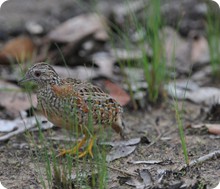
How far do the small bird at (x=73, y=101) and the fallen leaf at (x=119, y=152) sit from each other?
198mm

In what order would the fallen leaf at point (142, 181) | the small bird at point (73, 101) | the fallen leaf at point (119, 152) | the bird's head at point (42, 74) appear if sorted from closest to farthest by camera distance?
1. the fallen leaf at point (142, 181)
2. the small bird at point (73, 101)
3. the fallen leaf at point (119, 152)
4. the bird's head at point (42, 74)

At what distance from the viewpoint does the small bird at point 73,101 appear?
606 centimetres

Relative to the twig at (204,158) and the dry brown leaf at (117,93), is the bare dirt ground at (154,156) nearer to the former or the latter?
the twig at (204,158)

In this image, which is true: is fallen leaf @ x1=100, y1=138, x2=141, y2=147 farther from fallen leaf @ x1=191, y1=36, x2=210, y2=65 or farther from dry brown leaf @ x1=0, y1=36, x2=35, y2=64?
fallen leaf @ x1=191, y1=36, x2=210, y2=65

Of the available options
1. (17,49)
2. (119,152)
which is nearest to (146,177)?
(119,152)

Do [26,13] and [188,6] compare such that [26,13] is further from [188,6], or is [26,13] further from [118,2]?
[188,6]

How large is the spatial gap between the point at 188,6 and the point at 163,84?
401cm

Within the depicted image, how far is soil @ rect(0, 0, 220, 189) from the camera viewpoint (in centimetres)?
559

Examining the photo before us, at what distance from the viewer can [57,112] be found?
6.08m

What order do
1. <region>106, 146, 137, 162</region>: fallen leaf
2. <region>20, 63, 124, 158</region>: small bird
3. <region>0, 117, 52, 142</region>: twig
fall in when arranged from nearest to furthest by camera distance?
<region>20, 63, 124, 158</region>: small bird → <region>106, 146, 137, 162</region>: fallen leaf → <region>0, 117, 52, 142</region>: twig

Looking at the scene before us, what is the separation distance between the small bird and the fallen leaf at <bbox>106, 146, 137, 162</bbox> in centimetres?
20

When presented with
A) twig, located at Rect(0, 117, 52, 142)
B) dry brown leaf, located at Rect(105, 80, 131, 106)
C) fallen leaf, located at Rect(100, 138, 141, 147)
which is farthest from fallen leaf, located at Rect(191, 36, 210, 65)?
twig, located at Rect(0, 117, 52, 142)

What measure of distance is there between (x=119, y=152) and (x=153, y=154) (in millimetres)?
330

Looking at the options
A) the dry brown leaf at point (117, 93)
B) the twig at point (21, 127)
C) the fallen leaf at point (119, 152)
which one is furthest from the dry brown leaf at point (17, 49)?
the fallen leaf at point (119, 152)
